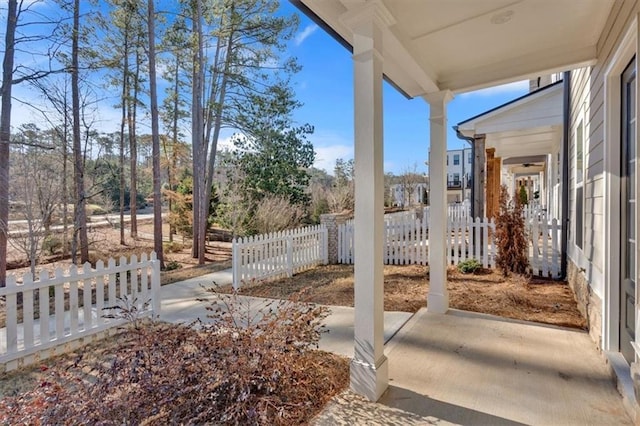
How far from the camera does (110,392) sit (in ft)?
6.82

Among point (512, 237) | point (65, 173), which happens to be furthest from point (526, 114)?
point (65, 173)

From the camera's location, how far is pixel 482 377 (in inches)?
101

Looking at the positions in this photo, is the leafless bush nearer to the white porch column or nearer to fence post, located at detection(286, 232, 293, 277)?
fence post, located at detection(286, 232, 293, 277)

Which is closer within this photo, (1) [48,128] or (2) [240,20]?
(1) [48,128]

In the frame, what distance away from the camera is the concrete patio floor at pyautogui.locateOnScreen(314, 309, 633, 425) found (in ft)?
6.85

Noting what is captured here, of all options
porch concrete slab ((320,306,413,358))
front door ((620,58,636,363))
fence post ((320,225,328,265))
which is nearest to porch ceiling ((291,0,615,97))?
front door ((620,58,636,363))

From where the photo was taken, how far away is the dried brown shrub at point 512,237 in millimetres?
6004

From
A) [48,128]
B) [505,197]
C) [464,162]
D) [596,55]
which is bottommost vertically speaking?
[505,197]

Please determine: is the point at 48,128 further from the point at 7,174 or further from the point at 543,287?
the point at 543,287

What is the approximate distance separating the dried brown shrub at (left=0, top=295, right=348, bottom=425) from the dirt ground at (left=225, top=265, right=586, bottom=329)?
1241 millimetres

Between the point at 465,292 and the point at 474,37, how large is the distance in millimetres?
3677

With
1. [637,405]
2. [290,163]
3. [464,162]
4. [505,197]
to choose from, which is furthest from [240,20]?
[464,162]

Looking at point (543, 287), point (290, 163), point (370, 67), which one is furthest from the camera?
point (290, 163)

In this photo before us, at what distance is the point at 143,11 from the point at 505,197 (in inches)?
445
